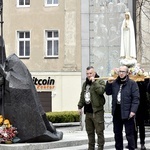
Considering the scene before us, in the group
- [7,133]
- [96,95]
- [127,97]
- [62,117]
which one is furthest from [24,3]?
[127,97]

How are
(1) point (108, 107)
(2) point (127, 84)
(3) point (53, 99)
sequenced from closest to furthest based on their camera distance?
(2) point (127, 84) < (1) point (108, 107) < (3) point (53, 99)

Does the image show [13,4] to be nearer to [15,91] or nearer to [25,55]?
[25,55]

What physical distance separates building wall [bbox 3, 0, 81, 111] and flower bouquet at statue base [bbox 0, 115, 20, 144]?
85.8 feet

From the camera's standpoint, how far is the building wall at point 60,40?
41656 millimetres

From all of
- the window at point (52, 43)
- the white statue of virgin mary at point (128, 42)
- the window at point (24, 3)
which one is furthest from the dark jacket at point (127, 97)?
the window at point (24, 3)

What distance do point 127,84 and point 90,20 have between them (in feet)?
85.5

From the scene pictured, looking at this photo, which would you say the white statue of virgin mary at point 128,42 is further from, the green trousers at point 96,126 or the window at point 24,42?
the window at point 24,42

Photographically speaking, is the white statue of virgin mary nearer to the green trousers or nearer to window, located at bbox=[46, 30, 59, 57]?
the green trousers

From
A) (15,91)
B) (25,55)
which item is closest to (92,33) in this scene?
(25,55)

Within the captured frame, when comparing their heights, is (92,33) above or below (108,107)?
above

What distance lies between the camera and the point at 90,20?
38969mm

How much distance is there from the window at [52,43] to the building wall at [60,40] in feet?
1.49

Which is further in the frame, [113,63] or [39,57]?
[39,57]

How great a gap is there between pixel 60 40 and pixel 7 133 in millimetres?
28149
